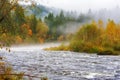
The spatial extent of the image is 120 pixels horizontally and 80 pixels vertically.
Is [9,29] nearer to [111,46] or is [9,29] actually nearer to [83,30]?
[111,46]

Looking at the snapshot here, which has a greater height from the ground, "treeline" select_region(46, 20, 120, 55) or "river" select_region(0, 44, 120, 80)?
"river" select_region(0, 44, 120, 80)

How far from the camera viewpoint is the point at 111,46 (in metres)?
132

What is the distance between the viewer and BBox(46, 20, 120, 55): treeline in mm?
124250

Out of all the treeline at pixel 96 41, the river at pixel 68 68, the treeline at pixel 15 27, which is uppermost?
the treeline at pixel 15 27

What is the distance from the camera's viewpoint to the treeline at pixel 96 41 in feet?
408

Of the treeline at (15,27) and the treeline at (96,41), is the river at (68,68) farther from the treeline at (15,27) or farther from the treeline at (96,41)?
the treeline at (96,41)

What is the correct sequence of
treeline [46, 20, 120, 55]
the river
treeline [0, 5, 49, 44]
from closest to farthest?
treeline [0, 5, 49, 44] < the river < treeline [46, 20, 120, 55]

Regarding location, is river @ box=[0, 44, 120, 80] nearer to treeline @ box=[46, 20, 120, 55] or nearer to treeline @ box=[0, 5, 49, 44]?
treeline @ box=[0, 5, 49, 44]

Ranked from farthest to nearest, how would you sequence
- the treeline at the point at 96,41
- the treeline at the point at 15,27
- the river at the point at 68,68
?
1. the treeline at the point at 96,41
2. the river at the point at 68,68
3. the treeline at the point at 15,27

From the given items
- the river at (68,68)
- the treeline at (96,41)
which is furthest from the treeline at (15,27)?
the treeline at (96,41)

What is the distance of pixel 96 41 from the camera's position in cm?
13962

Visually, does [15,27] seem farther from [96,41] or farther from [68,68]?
[96,41]

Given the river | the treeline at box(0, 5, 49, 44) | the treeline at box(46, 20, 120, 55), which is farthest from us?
the treeline at box(46, 20, 120, 55)

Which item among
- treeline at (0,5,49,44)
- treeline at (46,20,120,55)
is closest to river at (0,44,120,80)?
treeline at (0,5,49,44)
